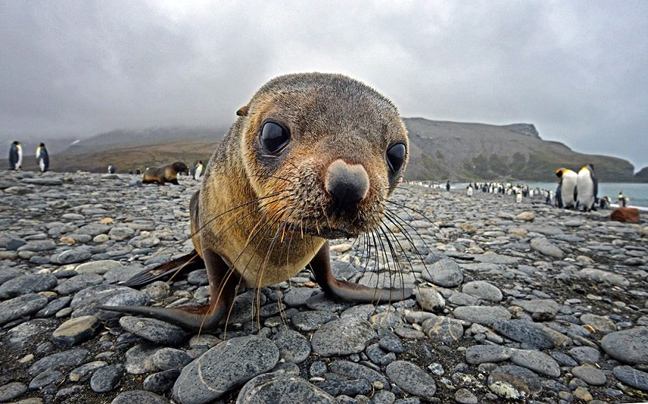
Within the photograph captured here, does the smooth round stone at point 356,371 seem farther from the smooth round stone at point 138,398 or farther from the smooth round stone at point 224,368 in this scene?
the smooth round stone at point 138,398

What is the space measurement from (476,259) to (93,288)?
4.18 m

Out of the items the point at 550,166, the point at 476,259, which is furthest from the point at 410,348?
the point at 550,166

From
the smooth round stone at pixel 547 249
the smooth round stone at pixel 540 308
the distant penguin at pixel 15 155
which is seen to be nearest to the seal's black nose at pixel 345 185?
the smooth round stone at pixel 540 308

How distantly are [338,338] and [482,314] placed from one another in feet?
3.96

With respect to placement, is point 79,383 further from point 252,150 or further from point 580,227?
point 580,227

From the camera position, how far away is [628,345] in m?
2.10

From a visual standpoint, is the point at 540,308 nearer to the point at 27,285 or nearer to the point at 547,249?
the point at 547,249

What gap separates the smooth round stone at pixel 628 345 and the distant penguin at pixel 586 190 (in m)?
18.3

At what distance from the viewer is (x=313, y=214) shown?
1495 mm

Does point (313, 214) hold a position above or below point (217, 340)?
above

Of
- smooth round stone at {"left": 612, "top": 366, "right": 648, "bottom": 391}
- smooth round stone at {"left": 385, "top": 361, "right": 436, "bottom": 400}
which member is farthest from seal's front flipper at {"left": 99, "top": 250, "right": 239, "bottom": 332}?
smooth round stone at {"left": 612, "top": 366, "right": 648, "bottom": 391}

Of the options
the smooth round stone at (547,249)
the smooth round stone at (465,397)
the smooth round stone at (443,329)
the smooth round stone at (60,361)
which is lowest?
the smooth round stone at (60,361)

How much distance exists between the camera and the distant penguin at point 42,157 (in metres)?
26.6

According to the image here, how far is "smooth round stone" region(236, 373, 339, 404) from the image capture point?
149 centimetres
